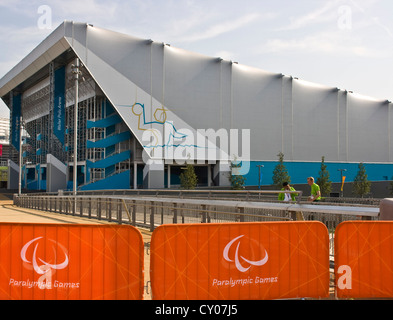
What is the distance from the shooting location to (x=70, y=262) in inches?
226

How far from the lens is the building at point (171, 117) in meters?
50.9

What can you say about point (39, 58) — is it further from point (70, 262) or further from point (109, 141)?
point (70, 262)

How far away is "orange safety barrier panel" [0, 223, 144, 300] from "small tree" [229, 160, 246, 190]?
157ft

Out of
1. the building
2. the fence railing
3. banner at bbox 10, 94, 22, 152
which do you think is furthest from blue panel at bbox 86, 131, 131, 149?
banner at bbox 10, 94, 22, 152

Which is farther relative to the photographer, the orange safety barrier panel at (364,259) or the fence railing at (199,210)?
the fence railing at (199,210)

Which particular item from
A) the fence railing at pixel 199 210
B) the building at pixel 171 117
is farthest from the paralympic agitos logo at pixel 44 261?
the building at pixel 171 117

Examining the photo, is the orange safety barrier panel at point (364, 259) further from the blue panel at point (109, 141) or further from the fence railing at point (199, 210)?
the blue panel at point (109, 141)

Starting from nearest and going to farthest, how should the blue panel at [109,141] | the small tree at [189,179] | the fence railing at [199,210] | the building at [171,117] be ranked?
1. the fence railing at [199,210]
2. the small tree at [189,179]
3. the building at [171,117]
4. the blue panel at [109,141]

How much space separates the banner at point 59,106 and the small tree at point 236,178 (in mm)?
22793

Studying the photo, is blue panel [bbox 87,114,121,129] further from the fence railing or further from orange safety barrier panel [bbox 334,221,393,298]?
orange safety barrier panel [bbox 334,221,393,298]

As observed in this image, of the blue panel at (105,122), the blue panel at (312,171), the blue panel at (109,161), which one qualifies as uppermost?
the blue panel at (105,122)

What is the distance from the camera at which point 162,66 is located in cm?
5294

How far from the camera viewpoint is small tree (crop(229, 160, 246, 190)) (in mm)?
53375

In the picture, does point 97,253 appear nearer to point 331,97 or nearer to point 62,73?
point 62,73
